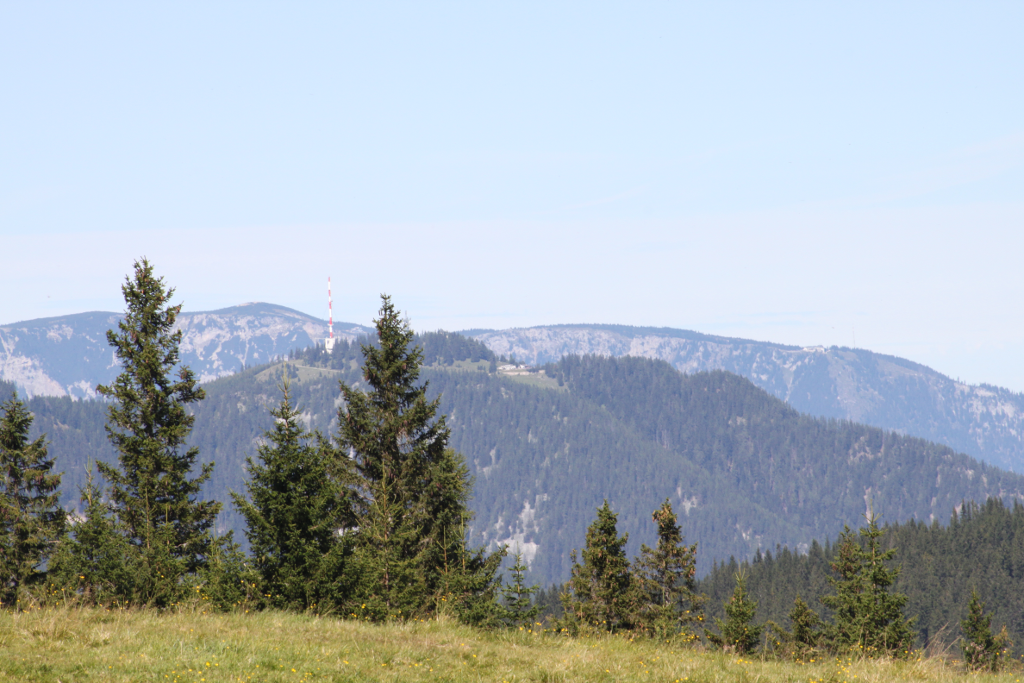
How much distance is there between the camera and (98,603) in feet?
64.2

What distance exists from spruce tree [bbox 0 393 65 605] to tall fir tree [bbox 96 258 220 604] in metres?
Result: 3.81

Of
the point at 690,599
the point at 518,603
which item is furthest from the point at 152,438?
the point at 690,599

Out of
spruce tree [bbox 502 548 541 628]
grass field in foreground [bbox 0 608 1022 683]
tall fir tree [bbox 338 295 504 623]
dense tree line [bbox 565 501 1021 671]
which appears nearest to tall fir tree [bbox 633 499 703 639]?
dense tree line [bbox 565 501 1021 671]

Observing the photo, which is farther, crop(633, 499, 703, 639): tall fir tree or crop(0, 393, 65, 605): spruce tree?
crop(633, 499, 703, 639): tall fir tree

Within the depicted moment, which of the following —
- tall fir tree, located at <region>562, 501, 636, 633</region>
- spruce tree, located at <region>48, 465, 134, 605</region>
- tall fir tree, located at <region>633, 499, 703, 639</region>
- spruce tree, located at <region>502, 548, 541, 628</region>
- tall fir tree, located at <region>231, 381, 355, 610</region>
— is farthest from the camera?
tall fir tree, located at <region>633, 499, 703, 639</region>

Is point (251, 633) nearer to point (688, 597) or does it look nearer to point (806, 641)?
point (688, 597)

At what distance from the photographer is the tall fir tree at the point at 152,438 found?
3341 centimetres

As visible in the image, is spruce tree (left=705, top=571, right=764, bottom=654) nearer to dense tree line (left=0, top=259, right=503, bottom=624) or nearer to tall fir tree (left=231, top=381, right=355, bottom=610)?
dense tree line (left=0, top=259, right=503, bottom=624)

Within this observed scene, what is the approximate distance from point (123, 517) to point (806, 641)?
42.6m

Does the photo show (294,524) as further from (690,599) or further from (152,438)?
(690,599)

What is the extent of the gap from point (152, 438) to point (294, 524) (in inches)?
570

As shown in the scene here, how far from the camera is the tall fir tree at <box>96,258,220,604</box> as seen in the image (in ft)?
110

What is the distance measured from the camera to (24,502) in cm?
3650

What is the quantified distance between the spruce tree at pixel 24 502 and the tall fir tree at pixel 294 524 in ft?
56.5
